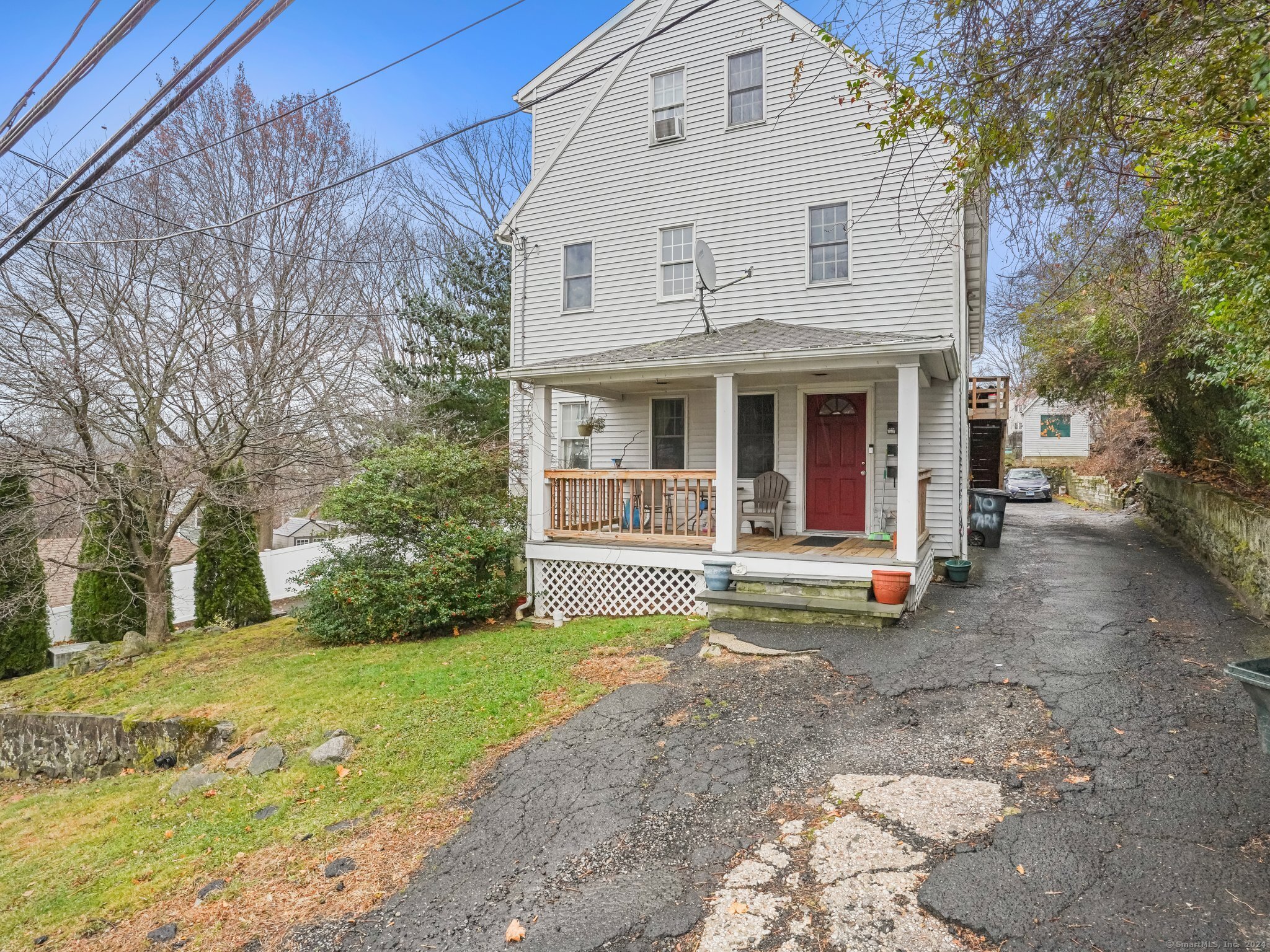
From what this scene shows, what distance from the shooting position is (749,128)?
10.4 m

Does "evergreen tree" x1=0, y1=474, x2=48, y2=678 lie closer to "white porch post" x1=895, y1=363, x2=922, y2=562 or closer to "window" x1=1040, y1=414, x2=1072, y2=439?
"white porch post" x1=895, y1=363, x2=922, y2=562

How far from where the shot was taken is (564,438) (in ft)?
38.8

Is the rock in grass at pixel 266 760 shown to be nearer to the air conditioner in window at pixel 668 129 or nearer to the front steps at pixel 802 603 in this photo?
the front steps at pixel 802 603

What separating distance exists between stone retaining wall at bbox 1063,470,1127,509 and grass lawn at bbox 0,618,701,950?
17943mm

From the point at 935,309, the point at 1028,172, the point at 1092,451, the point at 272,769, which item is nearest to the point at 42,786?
the point at 272,769

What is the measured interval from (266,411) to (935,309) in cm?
972

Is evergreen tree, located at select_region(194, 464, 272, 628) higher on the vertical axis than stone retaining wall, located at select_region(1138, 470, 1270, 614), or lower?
lower

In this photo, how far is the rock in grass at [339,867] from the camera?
3.49 meters

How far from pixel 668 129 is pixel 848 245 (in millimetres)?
3644

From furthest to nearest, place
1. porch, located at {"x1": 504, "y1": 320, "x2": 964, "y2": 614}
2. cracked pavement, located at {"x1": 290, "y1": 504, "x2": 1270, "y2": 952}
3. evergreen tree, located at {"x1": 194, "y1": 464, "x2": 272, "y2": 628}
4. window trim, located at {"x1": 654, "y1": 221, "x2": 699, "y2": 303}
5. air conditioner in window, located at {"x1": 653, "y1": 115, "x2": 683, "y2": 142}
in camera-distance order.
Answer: evergreen tree, located at {"x1": 194, "y1": 464, "x2": 272, "y2": 628} → air conditioner in window, located at {"x1": 653, "y1": 115, "x2": 683, "y2": 142} → window trim, located at {"x1": 654, "y1": 221, "x2": 699, "y2": 303} → porch, located at {"x1": 504, "y1": 320, "x2": 964, "y2": 614} → cracked pavement, located at {"x1": 290, "y1": 504, "x2": 1270, "y2": 952}

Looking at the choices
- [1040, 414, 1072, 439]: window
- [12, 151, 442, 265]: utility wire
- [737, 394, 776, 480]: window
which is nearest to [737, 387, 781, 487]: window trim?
[737, 394, 776, 480]: window

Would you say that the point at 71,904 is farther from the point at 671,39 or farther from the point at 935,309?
the point at 671,39

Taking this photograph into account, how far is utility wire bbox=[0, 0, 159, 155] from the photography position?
12.9ft

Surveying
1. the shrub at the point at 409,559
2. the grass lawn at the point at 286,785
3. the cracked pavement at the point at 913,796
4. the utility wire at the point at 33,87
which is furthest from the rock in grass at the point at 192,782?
the utility wire at the point at 33,87
